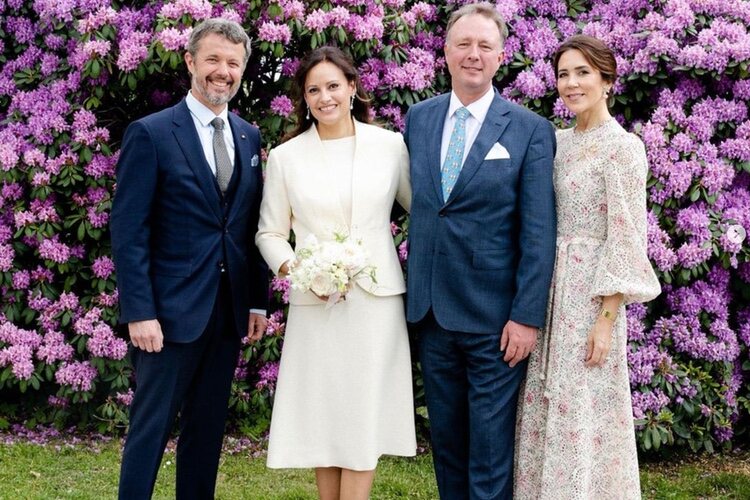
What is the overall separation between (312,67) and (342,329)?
1.06 metres

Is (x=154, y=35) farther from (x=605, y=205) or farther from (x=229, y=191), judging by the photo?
(x=605, y=205)

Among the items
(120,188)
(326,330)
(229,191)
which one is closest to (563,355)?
(326,330)

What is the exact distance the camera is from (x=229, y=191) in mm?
3391

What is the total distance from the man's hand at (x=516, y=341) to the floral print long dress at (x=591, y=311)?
93mm

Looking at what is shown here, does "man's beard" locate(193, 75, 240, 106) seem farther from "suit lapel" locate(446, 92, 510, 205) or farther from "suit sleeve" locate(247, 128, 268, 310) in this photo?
"suit lapel" locate(446, 92, 510, 205)

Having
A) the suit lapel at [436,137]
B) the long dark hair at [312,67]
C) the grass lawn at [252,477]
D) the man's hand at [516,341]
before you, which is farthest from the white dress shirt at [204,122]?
the grass lawn at [252,477]

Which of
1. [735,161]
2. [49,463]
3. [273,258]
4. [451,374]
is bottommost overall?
[49,463]

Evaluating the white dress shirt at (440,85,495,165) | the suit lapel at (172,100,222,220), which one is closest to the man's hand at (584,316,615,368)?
the white dress shirt at (440,85,495,165)

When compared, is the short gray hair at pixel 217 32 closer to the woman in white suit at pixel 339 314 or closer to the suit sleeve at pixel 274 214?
the woman in white suit at pixel 339 314

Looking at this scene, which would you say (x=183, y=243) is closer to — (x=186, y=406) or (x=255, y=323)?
(x=255, y=323)

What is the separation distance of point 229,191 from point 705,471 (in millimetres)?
3274

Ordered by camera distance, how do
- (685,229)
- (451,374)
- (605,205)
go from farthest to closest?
(685,229), (451,374), (605,205)

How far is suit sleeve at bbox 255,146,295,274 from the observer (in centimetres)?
341

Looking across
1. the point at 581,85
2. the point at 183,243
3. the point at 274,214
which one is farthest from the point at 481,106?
the point at 183,243
